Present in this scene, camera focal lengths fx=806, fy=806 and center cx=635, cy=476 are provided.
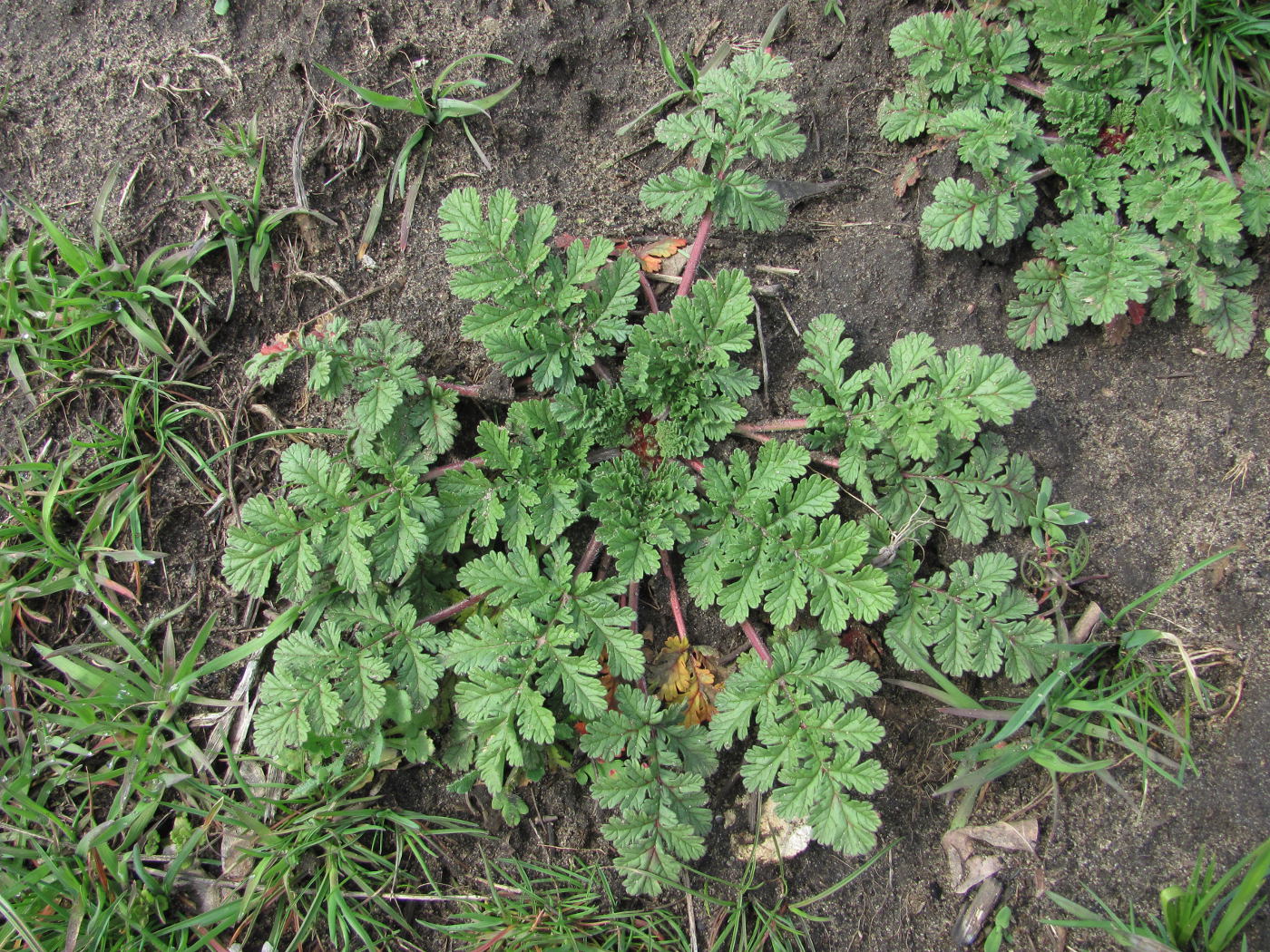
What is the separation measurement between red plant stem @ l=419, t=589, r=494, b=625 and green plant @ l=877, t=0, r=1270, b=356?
2383 mm

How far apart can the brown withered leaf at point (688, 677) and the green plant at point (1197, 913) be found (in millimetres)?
1411

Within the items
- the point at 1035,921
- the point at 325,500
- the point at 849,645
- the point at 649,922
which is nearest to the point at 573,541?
the point at 325,500

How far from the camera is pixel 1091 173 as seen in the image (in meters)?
3.37

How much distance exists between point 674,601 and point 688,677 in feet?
1.01

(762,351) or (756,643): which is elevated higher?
(762,351)

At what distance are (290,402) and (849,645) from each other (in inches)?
104

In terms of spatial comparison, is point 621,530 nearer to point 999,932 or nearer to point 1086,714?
point 1086,714

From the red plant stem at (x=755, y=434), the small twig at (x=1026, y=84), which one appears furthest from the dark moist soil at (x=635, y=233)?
the small twig at (x=1026, y=84)

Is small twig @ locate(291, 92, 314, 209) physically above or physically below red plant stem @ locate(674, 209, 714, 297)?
above

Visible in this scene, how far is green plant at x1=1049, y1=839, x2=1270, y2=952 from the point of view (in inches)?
105

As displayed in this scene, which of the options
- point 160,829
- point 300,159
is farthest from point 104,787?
point 300,159

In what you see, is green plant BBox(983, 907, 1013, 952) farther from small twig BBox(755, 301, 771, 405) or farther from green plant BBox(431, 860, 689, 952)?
small twig BBox(755, 301, 771, 405)

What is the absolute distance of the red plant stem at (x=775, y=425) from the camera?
334cm

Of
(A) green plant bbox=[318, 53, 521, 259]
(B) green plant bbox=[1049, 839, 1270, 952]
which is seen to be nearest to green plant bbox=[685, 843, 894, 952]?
(B) green plant bbox=[1049, 839, 1270, 952]
